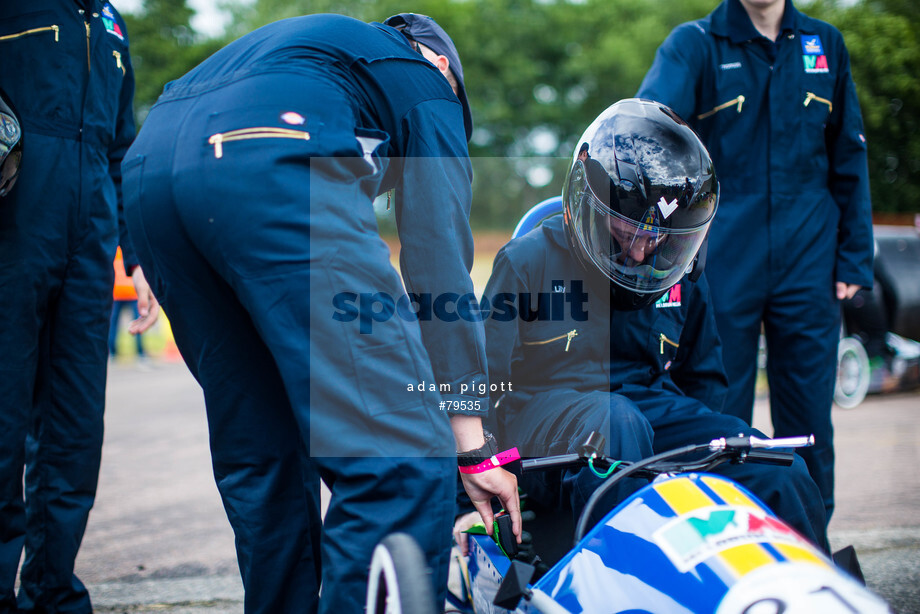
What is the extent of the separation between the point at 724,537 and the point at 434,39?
4.29ft

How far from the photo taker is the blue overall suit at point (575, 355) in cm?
204

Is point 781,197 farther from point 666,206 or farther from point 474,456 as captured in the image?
point 474,456

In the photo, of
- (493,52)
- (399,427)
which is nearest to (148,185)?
(399,427)

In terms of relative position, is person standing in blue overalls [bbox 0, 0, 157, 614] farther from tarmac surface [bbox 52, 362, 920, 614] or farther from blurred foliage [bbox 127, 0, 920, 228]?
blurred foliage [bbox 127, 0, 920, 228]

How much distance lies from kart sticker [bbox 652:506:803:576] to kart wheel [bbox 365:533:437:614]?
391 millimetres

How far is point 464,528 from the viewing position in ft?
7.42

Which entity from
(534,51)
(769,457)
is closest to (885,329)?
(769,457)

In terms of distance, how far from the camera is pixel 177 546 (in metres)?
3.42

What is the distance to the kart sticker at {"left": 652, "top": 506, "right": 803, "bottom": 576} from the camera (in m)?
1.21

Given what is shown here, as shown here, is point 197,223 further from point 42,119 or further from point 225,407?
point 42,119

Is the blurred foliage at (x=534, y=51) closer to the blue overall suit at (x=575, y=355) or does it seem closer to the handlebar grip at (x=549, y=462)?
the blue overall suit at (x=575, y=355)

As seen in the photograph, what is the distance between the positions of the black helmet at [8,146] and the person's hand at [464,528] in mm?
1480

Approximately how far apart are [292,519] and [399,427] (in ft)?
1.59

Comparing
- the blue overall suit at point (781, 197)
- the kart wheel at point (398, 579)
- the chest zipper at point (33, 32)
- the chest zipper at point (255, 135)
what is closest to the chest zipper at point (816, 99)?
the blue overall suit at point (781, 197)
